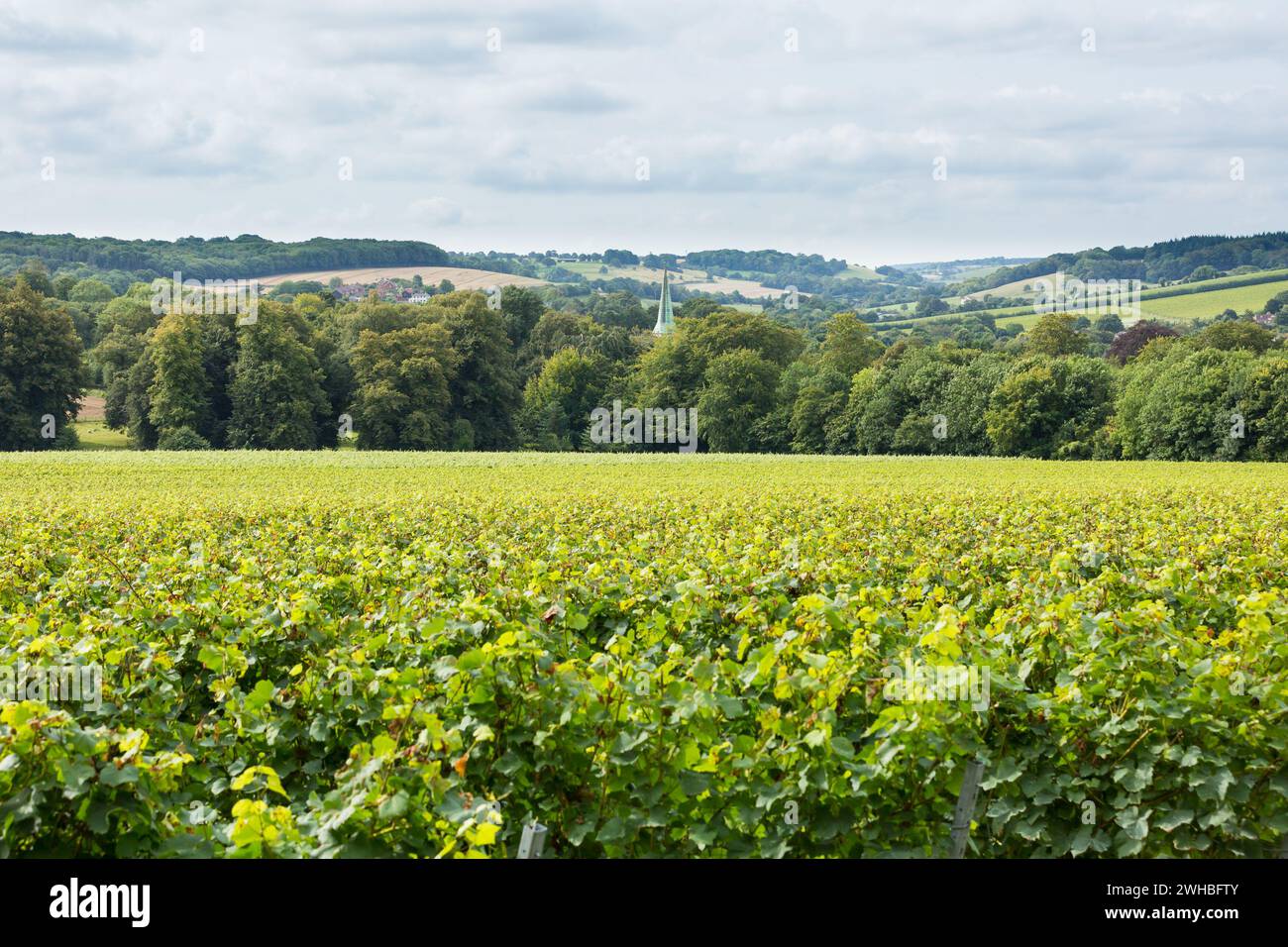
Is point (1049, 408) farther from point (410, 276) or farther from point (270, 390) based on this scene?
point (410, 276)

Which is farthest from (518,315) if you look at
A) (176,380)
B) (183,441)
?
(183,441)

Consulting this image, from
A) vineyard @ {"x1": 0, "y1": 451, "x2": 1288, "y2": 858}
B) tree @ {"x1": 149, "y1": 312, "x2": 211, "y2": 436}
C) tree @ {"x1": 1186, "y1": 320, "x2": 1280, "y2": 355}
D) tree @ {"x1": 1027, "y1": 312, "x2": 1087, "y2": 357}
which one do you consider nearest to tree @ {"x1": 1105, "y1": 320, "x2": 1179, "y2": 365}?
tree @ {"x1": 1027, "y1": 312, "x2": 1087, "y2": 357}

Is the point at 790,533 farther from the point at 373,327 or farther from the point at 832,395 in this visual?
the point at 373,327

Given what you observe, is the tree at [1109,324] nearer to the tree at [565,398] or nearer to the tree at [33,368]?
the tree at [565,398]

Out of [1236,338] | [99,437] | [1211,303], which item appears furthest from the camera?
[1211,303]

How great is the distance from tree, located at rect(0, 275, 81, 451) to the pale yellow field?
87854mm

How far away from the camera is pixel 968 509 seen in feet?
59.0

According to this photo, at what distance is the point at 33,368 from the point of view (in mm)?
73312

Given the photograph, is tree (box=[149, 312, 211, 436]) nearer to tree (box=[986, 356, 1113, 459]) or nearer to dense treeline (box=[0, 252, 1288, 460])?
dense treeline (box=[0, 252, 1288, 460])

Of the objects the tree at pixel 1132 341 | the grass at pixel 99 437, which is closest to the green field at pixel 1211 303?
the tree at pixel 1132 341

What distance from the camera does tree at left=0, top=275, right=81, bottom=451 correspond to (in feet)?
237

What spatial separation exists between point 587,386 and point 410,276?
9276 cm

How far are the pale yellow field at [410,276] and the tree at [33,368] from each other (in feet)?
288
